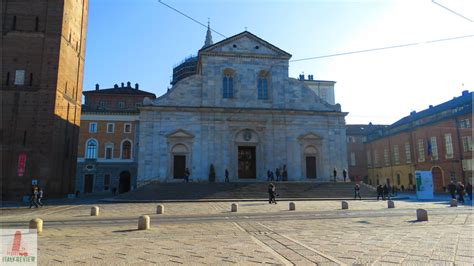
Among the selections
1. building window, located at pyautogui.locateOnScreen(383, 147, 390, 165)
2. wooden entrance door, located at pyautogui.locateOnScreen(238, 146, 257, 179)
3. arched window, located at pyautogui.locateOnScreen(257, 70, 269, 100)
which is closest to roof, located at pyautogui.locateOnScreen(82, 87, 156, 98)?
arched window, located at pyautogui.locateOnScreen(257, 70, 269, 100)

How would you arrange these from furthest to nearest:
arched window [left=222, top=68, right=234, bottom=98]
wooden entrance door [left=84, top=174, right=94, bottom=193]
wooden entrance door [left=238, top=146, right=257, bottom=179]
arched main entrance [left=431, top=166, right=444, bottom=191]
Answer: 1. wooden entrance door [left=84, top=174, right=94, bottom=193]
2. arched main entrance [left=431, top=166, right=444, bottom=191]
3. arched window [left=222, top=68, right=234, bottom=98]
4. wooden entrance door [left=238, top=146, right=257, bottom=179]

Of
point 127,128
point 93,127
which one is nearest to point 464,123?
point 127,128

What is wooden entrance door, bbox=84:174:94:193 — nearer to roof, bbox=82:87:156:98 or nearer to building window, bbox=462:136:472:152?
roof, bbox=82:87:156:98

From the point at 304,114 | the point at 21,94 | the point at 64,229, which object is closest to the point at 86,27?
the point at 21,94

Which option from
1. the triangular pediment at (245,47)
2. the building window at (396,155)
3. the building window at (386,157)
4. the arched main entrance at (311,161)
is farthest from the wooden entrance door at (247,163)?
the building window at (386,157)

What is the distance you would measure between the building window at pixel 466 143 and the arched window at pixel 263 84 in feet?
73.7

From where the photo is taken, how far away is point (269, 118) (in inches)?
1364

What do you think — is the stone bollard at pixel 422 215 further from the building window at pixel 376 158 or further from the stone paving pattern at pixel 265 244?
the building window at pixel 376 158

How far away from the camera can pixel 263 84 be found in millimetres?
36188

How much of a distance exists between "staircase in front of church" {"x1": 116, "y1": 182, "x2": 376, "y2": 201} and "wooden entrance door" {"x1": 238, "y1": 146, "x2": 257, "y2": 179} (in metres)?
5.70

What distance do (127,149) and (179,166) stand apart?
17955 millimetres

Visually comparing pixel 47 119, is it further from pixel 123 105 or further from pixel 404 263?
pixel 404 263

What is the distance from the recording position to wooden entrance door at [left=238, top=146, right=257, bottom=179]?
3447 centimetres

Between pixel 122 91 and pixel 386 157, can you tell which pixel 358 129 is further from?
pixel 122 91
